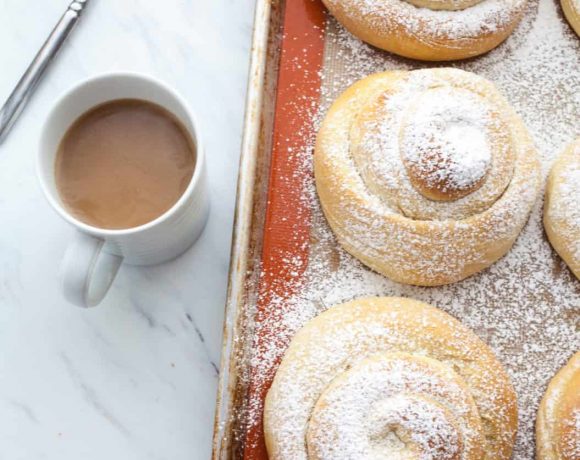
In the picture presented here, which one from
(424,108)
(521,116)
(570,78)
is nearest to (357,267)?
(424,108)

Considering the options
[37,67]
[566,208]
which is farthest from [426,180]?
[37,67]

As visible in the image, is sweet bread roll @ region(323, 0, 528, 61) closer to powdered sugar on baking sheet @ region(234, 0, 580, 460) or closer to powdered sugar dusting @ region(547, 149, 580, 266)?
powdered sugar on baking sheet @ region(234, 0, 580, 460)

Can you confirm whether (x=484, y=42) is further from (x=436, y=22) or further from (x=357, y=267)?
(x=357, y=267)

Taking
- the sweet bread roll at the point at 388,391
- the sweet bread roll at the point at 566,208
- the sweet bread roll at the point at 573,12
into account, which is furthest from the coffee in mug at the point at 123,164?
the sweet bread roll at the point at 573,12

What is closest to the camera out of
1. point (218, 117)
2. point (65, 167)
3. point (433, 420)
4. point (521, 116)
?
point (433, 420)

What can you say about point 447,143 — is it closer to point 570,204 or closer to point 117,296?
point 570,204

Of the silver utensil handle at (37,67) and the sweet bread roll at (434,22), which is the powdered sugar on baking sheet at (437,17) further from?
the silver utensil handle at (37,67)
